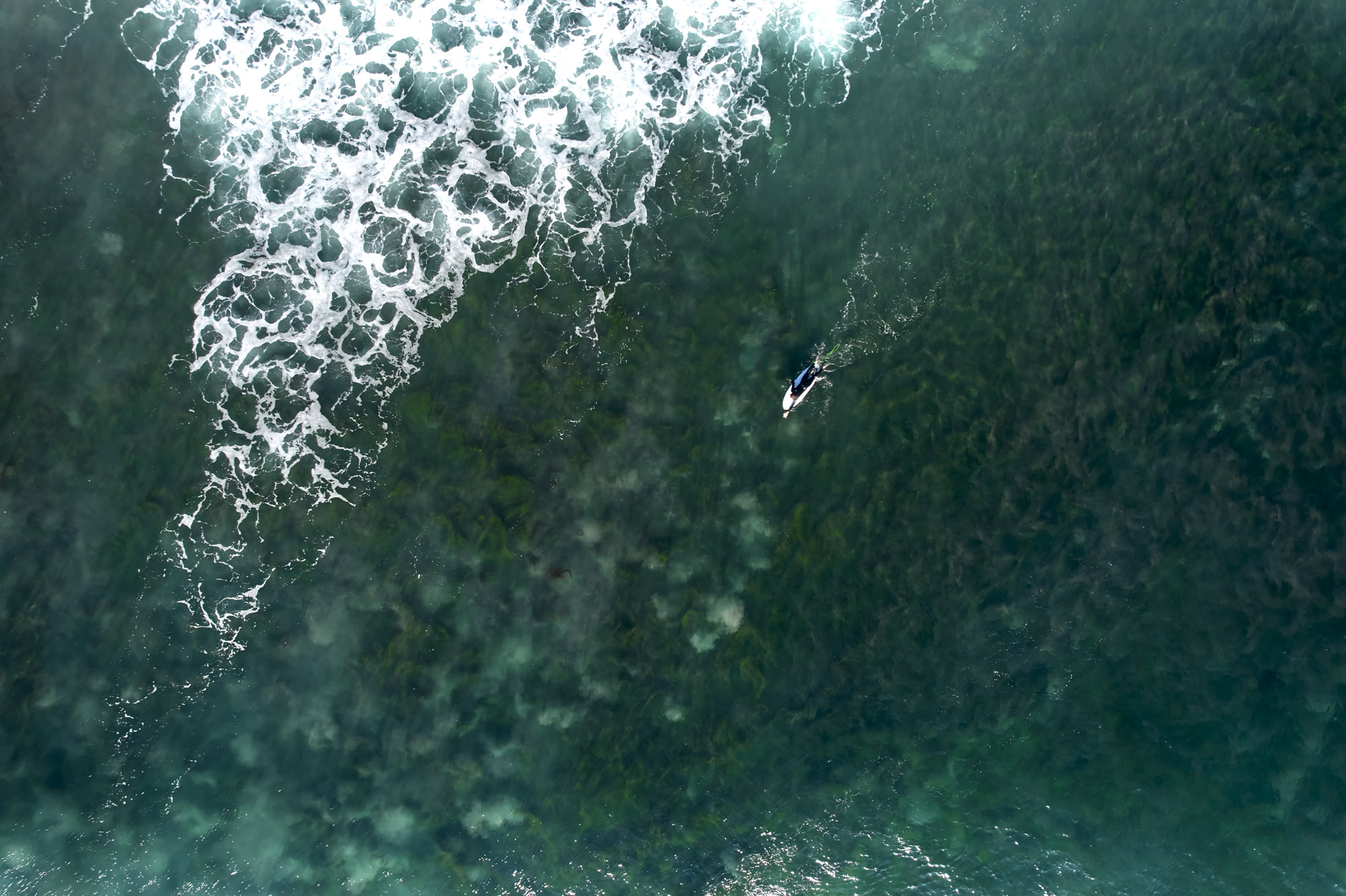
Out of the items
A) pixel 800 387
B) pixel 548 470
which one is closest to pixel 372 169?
pixel 548 470

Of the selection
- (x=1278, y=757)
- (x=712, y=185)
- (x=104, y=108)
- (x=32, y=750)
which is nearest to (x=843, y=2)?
(x=712, y=185)

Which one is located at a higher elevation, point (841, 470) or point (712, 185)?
point (712, 185)

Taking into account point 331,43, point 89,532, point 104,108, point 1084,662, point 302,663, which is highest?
point 331,43

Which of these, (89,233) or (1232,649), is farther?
(89,233)

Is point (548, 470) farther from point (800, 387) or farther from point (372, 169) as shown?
point (372, 169)

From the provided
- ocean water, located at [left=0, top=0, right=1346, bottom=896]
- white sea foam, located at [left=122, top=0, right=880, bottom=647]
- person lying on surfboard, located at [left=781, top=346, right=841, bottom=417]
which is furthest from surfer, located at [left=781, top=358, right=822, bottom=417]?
white sea foam, located at [left=122, top=0, right=880, bottom=647]

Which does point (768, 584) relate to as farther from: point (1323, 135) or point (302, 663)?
point (1323, 135)
